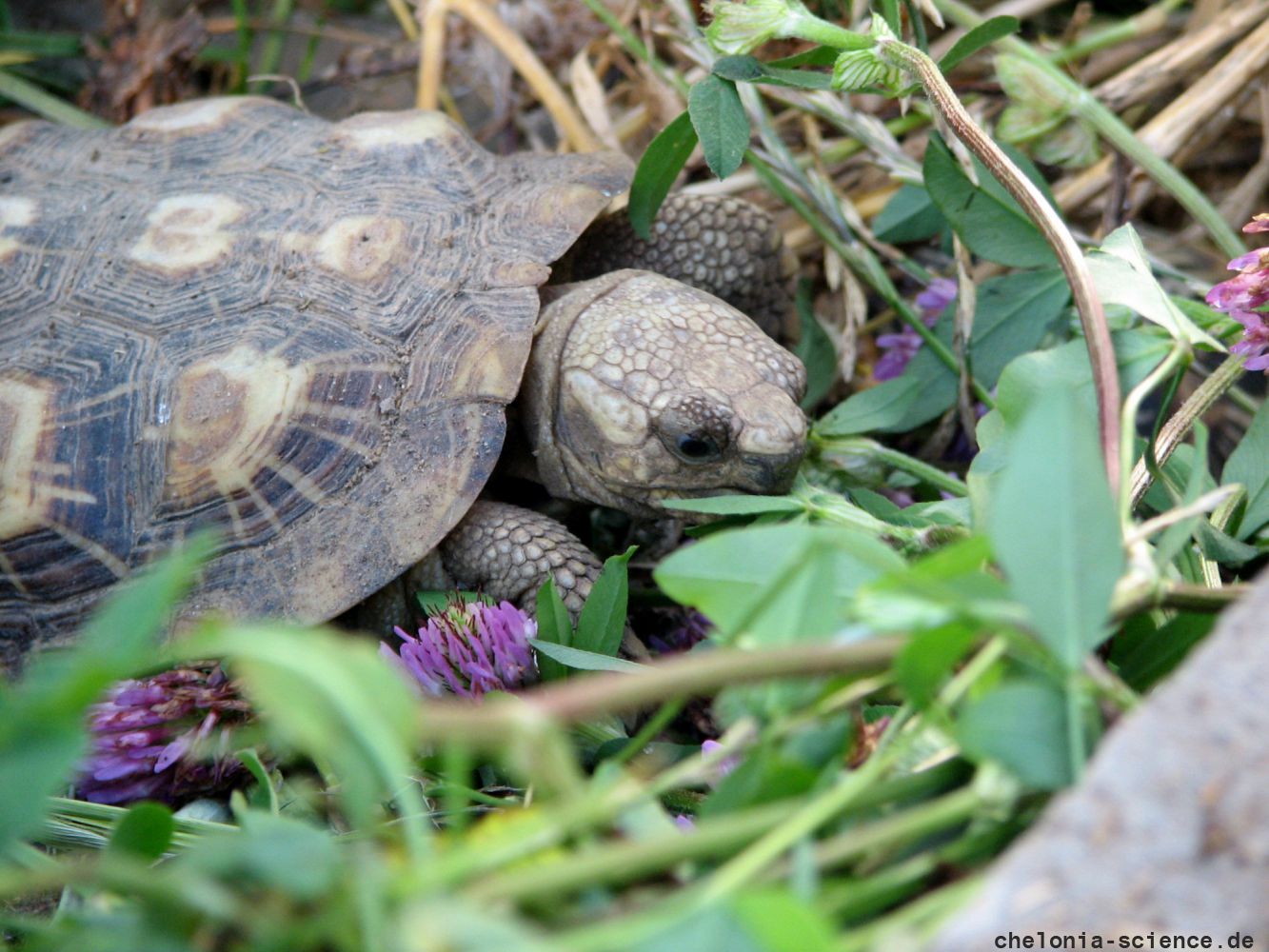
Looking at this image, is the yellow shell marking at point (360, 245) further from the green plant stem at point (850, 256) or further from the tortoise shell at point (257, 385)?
the green plant stem at point (850, 256)

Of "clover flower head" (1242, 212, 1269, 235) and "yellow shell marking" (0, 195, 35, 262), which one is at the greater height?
"clover flower head" (1242, 212, 1269, 235)

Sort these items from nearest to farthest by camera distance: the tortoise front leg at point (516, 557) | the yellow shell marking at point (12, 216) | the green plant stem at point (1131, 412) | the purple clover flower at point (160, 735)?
the green plant stem at point (1131, 412), the purple clover flower at point (160, 735), the tortoise front leg at point (516, 557), the yellow shell marking at point (12, 216)

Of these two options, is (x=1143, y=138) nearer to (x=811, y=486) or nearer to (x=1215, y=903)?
(x=811, y=486)

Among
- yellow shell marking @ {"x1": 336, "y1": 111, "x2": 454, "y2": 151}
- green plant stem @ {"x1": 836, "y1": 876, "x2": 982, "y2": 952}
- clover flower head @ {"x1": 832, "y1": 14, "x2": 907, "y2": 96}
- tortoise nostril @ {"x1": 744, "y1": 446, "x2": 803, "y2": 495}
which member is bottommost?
tortoise nostril @ {"x1": 744, "y1": 446, "x2": 803, "y2": 495}

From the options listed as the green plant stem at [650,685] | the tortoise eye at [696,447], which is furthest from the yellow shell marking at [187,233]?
the green plant stem at [650,685]

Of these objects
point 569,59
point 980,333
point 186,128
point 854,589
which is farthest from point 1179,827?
point 569,59

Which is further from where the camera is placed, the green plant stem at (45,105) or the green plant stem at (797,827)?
the green plant stem at (45,105)

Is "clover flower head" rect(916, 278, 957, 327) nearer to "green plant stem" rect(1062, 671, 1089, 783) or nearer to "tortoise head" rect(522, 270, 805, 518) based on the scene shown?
"tortoise head" rect(522, 270, 805, 518)

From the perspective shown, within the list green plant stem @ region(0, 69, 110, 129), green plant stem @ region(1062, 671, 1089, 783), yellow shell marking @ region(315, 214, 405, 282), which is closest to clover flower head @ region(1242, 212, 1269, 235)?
green plant stem @ region(1062, 671, 1089, 783)
